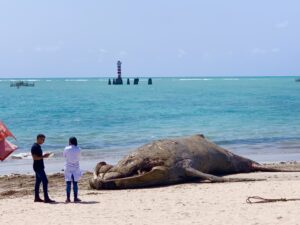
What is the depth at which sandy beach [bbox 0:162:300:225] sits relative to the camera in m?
10.6

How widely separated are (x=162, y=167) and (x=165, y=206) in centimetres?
282

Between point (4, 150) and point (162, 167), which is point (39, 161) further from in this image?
point (162, 167)

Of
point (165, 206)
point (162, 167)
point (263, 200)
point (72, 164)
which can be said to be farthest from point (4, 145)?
point (263, 200)

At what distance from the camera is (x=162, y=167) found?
14.6 m

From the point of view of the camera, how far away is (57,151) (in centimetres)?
2394

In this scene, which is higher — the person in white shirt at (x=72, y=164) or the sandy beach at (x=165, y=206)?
the person in white shirt at (x=72, y=164)

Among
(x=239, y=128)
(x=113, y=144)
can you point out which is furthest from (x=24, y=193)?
(x=239, y=128)

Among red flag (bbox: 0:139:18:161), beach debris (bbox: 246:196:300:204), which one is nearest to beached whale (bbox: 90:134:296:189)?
red flag (bbox: 0:139:18:161)

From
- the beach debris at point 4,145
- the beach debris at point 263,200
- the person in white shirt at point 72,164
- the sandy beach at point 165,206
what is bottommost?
the sandy beach at point 165,206

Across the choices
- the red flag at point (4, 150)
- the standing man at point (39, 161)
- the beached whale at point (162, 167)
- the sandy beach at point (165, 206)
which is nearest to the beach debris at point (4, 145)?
the red flag at point (4, 150)

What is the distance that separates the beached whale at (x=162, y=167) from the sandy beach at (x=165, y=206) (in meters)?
0.36

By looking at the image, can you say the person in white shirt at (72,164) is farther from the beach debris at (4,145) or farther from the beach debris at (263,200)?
the beach debris at (263,200)

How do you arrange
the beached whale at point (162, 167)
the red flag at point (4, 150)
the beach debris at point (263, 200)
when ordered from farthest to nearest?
the beached whale at point (162, 167)
the red flag at point (4, 150)
the beach debris at point (263, 200)

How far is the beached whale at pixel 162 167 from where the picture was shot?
14.4 m
